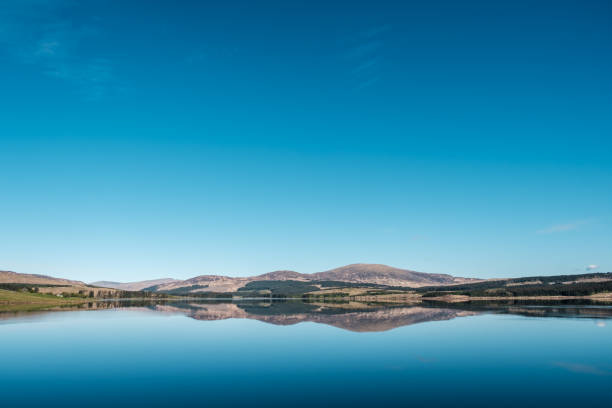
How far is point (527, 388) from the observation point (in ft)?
82.3

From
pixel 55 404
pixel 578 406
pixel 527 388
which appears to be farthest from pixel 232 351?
pixel 578 406

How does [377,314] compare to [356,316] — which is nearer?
[356,316]

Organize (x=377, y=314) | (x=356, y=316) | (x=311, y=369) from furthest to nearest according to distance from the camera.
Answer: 1. (x=377, y=314)
2. (x=356, y=316)
3. (x=311, y=369)

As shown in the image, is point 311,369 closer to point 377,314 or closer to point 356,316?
point 356,316

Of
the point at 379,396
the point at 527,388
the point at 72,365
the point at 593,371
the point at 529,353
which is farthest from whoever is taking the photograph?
the point at 529,353

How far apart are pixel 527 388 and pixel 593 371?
28.9 ft

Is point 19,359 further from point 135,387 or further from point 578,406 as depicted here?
point 578,406

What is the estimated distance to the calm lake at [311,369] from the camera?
23.3 m

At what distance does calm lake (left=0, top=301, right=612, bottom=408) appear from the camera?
76.6 ft

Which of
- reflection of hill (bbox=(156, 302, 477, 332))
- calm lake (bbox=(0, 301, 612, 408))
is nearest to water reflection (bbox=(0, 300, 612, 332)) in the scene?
reflection of hill (bbox=(156, 302, 477, 332))

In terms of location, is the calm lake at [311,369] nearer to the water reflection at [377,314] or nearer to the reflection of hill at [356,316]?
the reflection of hill at [356,316]

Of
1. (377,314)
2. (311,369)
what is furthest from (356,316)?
(311,369)

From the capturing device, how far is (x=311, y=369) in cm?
3162

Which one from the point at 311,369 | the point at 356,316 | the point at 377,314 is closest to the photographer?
the point at 311,369
